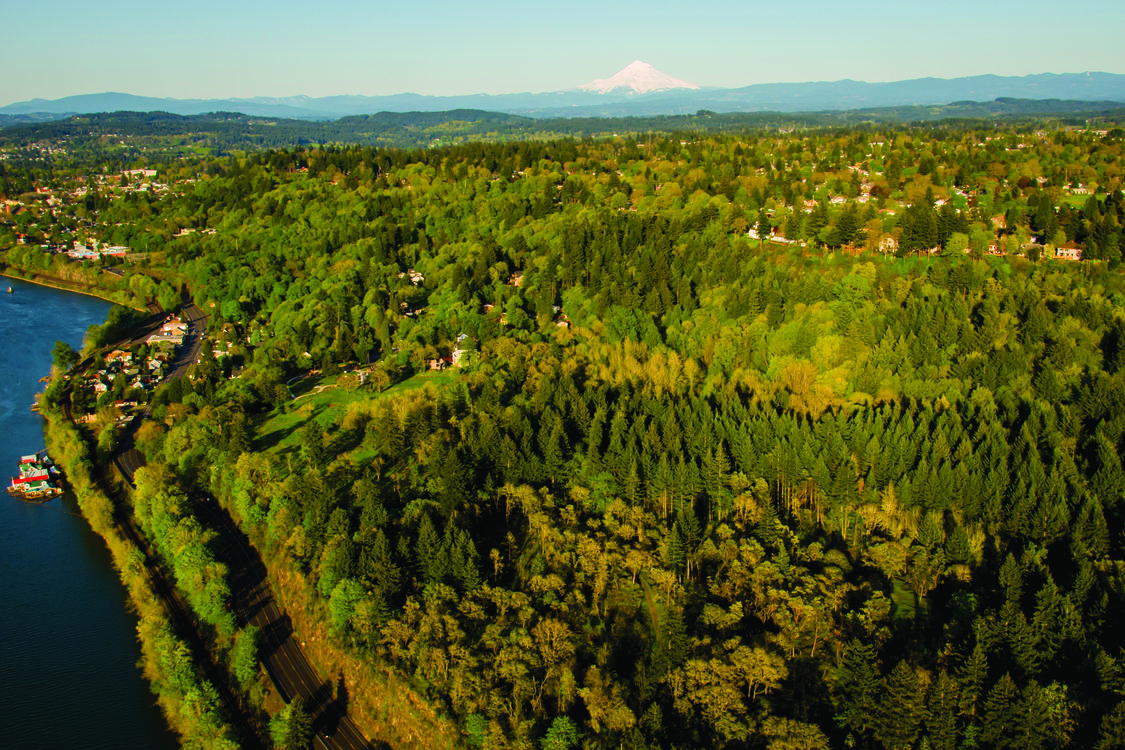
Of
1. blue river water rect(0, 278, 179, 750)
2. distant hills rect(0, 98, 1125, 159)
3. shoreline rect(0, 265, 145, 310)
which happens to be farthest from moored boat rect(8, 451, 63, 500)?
distant hills rect(0, 98, 1125, 159)

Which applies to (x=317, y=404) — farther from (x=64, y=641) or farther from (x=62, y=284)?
(x=62, y=284)

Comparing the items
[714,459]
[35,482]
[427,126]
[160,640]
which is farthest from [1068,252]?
[427,126]

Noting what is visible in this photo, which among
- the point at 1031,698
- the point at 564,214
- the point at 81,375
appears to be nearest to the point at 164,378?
the point at 81,375

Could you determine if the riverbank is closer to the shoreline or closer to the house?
the shoreline

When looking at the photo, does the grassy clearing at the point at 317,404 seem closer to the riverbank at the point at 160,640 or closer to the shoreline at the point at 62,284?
the riverbank at the point at 160,640

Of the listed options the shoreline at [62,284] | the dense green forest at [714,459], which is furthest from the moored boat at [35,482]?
the shoreline at [62,284]

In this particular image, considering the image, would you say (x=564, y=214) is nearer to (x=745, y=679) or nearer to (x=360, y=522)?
(x=360, y=522)
